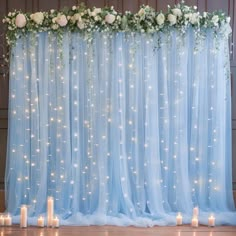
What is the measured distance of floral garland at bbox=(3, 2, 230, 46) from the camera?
5215mm

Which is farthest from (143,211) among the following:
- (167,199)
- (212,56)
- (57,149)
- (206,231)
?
(212,56)

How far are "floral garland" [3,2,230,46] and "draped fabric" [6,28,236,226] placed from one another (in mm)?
91

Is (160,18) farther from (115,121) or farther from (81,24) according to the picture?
(115,121)

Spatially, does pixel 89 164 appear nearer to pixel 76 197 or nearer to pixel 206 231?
pixel 76 197

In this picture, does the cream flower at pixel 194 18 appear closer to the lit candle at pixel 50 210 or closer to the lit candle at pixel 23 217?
the lit candle at pixel 50 210

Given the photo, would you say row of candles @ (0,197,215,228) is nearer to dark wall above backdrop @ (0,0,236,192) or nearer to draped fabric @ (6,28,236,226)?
draped fabric @ (6,28,236,226)

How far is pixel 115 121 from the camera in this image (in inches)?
211

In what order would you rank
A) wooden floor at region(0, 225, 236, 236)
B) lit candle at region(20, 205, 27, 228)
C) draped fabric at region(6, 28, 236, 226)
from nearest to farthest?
wooden floor at region(0, 225, 236, 236) < lit candle at region(20, 205, 27, 228) < draped fabric at region(6, 28, 236, 226)

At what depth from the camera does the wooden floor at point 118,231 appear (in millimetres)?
4863

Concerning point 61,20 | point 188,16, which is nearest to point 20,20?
point 61,20

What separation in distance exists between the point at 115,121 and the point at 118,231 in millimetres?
1200

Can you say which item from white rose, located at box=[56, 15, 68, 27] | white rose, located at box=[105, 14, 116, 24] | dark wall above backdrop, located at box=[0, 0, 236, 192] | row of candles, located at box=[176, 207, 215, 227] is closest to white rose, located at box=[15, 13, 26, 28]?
white rose, located at box=[56, 15, 68, 27]

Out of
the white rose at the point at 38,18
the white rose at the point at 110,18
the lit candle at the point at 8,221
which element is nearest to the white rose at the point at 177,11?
the white rose at the point at 110,18

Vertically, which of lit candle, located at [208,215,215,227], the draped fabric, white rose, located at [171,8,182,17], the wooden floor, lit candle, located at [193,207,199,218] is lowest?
the wooden floor
